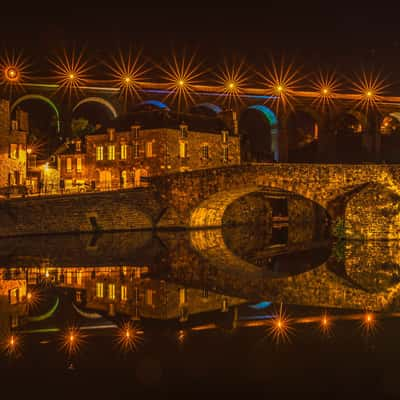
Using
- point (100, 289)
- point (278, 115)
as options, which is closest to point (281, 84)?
point (278, 115)

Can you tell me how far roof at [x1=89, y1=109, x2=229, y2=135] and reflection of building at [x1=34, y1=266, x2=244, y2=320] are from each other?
23.4 metres

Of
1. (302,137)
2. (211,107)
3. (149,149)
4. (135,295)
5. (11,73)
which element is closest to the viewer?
(135,295)

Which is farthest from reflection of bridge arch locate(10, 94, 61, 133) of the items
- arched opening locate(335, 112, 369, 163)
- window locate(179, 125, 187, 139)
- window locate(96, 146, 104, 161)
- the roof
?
arched opening locate(335, 112, 369, 163)

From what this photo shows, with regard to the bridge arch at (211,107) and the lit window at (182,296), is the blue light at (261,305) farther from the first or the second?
the bridge arch at (211,107)

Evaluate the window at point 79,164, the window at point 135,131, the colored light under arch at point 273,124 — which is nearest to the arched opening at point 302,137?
the colored light under arch at point 273,124

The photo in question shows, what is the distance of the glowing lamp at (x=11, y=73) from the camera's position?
42906mm

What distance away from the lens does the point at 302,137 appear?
59344mm

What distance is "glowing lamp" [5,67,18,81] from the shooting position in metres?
42.9

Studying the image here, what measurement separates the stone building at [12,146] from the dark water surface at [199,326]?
1765 centimetres

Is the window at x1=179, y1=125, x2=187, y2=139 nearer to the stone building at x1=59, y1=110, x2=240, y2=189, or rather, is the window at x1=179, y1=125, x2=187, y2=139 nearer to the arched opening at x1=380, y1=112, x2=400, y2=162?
the stone building at x1=59, y1=110, x2=240, y2=189

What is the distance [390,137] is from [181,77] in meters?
22.9

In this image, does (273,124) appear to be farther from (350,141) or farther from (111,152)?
(111,152)

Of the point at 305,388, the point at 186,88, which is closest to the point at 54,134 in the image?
the point at 186,88

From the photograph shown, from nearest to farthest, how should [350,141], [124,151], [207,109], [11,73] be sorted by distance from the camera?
[124,151], [11,73], [207,109], [350,141]
